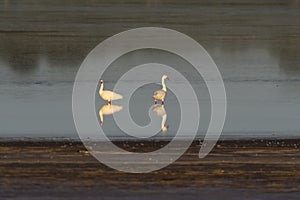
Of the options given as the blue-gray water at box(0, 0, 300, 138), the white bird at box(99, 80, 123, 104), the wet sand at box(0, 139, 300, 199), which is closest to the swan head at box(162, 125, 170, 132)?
the blue-gray water at box(0, 0, 300, 138)

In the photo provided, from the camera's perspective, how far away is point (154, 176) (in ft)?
42.9

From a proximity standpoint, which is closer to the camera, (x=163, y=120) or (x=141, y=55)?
(x=163, y=120)

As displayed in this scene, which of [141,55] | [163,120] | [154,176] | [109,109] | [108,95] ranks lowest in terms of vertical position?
[154,176]

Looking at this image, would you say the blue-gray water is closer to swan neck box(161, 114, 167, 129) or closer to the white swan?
swan neck box(161, 114, 167, 129)

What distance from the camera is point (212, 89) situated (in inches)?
955

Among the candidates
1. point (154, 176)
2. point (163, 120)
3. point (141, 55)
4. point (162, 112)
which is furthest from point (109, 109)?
point (141, 55)

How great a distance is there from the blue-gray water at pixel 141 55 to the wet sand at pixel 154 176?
106 inches

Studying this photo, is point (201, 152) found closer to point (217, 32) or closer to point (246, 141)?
point (246, 141)

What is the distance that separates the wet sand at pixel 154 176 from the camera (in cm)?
1200

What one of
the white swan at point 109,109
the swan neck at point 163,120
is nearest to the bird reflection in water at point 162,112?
the swan neck at point 163,120

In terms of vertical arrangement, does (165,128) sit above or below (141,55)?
below

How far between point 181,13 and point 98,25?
983 cm

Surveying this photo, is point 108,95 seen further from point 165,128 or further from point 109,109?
point 165,128

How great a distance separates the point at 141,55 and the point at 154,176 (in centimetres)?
1922
